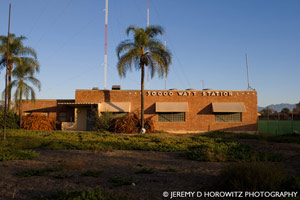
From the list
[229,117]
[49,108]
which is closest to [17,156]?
[49,108]

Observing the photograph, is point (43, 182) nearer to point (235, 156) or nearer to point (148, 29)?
point (235, 156)

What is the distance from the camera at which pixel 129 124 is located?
21.3 meters

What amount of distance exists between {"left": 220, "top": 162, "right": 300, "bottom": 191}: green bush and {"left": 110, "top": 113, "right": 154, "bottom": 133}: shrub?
1589 centimetres

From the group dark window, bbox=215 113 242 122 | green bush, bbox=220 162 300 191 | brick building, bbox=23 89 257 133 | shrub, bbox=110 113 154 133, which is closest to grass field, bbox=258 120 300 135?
brick building, bbox=23 89 257 133

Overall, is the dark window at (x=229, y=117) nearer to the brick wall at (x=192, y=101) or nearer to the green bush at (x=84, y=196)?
the brick wall at (x=192, y=101)

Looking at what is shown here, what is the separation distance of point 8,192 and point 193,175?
4103 mm

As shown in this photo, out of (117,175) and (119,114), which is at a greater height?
(119,114)

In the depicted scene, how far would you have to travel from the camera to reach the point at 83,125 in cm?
2445

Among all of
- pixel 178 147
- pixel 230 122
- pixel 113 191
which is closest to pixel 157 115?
pixel 230 122

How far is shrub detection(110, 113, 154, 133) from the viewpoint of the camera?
21092 mm

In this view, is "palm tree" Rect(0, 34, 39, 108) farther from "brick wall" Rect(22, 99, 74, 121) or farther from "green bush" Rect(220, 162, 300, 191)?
"green bush" Rect(220, 162, 300, 191)

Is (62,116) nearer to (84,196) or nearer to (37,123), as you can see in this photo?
(37,123)

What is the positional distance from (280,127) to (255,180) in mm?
22084

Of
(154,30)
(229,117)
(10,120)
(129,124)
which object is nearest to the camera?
(154,30)
